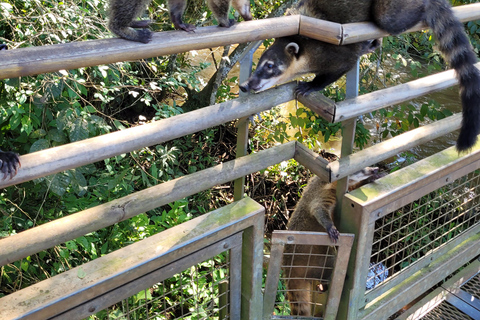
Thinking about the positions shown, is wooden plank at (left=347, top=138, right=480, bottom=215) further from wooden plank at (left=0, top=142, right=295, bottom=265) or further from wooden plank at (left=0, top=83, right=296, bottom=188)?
wooden plank at (left=0, top=83, right=296, bottom=188)

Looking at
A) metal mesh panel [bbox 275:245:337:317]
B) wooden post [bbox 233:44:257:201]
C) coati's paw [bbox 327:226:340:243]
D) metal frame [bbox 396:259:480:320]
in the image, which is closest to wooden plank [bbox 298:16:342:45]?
wooden post [bbox 233:44:257:201]

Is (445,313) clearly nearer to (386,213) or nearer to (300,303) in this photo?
(300,303)

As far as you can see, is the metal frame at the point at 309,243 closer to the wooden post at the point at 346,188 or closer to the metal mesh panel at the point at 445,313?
the wooden post at the point at 346,188

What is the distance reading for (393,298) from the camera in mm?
2646

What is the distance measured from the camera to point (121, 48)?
5.17 ft

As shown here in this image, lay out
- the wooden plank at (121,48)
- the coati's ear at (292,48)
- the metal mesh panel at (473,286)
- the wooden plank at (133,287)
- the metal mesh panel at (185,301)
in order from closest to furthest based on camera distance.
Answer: the wooden plank at (121,48) → the wooden plank at (133,287) → the metal mesh panel at (185,301) → the coati's ear at (292,48) → the metal mesh panel at (473,286)

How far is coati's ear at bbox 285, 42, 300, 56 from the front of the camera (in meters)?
2.76

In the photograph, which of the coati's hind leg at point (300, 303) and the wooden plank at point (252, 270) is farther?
the coati's hind leg at point (300, 303)

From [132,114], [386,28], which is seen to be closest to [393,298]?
[386,28]

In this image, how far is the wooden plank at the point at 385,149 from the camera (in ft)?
7.35

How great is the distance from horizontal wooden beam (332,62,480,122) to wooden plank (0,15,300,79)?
1.49ft

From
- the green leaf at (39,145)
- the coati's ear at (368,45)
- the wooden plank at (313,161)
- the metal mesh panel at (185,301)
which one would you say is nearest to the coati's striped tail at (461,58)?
the coati's ear at (368,45)

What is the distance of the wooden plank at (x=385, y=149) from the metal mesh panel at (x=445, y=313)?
51.2 inches

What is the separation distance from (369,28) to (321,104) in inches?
19.6
